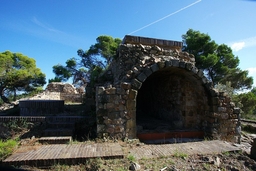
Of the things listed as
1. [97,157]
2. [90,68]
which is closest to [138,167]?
[97,157]

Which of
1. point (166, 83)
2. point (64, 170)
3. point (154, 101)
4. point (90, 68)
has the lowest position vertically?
point (64, 170)

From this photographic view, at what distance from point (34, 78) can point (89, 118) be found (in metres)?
15.1

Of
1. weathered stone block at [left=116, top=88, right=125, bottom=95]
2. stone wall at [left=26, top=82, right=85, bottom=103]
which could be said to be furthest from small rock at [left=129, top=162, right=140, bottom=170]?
stone wall at [left=26, top=82, right=85, bottom=103]

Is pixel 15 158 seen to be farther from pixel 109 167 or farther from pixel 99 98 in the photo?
pixel 99 98

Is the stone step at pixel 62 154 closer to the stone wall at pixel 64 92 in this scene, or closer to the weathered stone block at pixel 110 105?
the weathered stone block at pixel 110 105

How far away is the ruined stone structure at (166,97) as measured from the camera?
4.31 metres

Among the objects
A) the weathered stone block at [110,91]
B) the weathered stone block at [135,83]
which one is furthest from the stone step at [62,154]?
the weathered stone block at [135,83]

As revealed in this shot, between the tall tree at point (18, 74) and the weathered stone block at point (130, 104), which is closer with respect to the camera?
the weathered stone block at point (130, 104)

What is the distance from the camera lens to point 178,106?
610 cm

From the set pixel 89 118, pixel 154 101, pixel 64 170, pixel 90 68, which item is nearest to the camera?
pixel 64 170

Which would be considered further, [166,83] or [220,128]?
[166,83]

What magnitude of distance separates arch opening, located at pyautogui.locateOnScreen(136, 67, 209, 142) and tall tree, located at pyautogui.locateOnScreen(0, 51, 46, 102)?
14.5 meters

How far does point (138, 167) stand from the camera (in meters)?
2.76

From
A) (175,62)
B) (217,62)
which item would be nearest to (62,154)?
(175,62)
